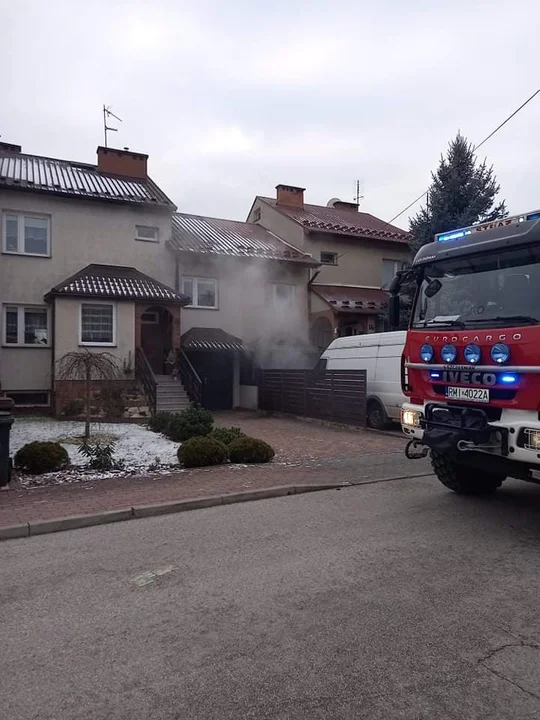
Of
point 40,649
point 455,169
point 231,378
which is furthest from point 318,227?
point 40,649

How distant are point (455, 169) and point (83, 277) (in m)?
13.3

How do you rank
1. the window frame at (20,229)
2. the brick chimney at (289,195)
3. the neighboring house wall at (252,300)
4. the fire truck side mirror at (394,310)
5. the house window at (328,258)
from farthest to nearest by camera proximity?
1. the brick chimney at (289,195)
2. the house window at (328,258)
3. the neighboring house wall at (252,300)
4. the window frame at (20,229)
5. the fire truck side mirror at (394,310)

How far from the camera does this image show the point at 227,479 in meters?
7.78

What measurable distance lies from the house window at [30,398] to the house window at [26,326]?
1428 millimetres

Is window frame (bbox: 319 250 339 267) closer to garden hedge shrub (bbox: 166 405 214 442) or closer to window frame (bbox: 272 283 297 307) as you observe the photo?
window frame (bbox: 272 283 297 307)

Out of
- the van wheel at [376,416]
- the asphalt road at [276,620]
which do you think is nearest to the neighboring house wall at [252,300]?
the van wheel at [376,416]

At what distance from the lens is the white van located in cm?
1287

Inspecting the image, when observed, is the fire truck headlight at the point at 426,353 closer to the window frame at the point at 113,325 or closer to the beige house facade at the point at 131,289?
the beige house facade at the point at 131,289

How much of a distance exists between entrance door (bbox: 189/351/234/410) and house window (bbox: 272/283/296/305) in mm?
2738

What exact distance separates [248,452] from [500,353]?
4867mm

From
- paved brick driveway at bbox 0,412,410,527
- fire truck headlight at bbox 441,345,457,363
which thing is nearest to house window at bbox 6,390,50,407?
paved brick driveway at bbox 0,412,410,527

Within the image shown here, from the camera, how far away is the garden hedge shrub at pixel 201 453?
862 cm

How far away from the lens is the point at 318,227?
22.2 metres

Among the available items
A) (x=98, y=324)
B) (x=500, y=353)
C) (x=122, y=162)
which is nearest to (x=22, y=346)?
(x=98, y=324)
